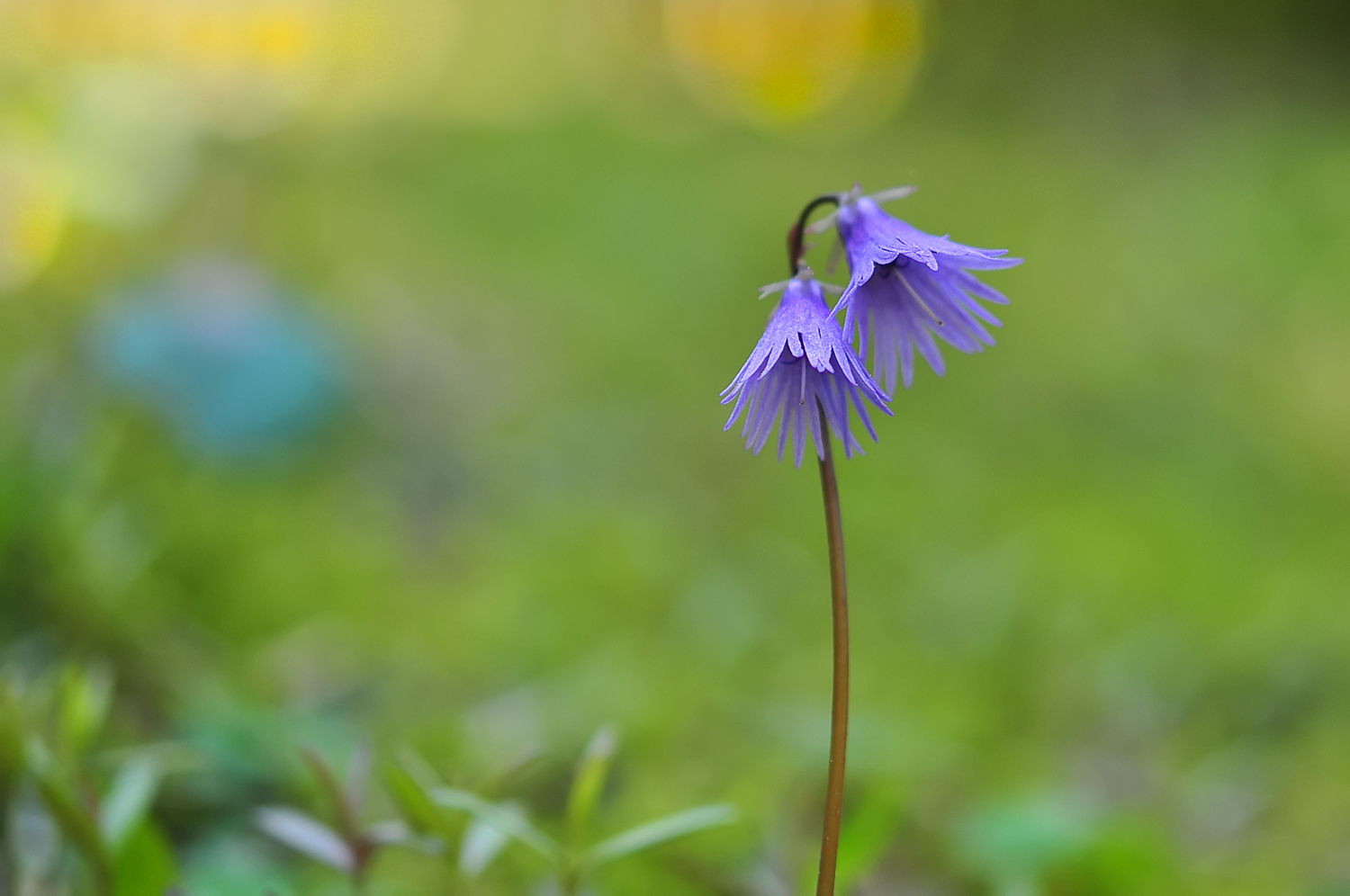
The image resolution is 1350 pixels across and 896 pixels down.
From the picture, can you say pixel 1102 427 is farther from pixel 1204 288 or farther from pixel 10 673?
pixel 10 673

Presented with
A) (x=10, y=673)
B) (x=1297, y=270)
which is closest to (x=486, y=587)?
(x=10, y=673)

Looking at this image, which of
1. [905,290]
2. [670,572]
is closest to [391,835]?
[905,290]

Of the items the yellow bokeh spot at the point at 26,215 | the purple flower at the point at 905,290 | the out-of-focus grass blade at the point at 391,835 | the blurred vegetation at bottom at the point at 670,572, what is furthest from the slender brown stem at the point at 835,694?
the yellow bokeh spot at the point at 26,215

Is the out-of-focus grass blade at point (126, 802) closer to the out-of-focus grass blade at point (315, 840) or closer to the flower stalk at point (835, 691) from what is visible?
the out-of-focus grass blade at point (315, 840)

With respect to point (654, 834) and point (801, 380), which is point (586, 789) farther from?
point (801, 380)

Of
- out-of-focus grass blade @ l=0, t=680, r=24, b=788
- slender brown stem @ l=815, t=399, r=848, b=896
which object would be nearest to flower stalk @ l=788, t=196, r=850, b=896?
slender brown stem @ l=815, t=399, r=848, b=896

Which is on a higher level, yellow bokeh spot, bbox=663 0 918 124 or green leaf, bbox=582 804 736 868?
yellow bokeh spot, bbox=663 0 918 124

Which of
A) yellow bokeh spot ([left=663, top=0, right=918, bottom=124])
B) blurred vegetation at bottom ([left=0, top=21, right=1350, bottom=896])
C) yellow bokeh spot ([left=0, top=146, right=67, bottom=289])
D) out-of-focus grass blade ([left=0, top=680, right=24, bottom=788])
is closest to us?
out-of-focus grass blade ([left=0, top=680, right=24, bottom=788])

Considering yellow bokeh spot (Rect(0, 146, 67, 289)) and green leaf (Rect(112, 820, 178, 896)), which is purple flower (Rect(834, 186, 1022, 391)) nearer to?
green leaf (Rect(112, 820, 178, 896))
